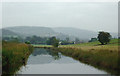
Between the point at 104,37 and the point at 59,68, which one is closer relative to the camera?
the point at 59,68

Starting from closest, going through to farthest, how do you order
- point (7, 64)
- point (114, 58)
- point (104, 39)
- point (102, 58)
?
1. point (114, 58)
2. point (7, 64)
3. point (102, 58)
4. point (104, 39)

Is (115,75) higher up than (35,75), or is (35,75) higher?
(115,75)

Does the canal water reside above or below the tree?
above

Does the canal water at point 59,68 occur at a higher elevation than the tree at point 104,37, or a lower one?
higher

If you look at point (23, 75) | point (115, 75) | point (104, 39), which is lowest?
point (104, 39)

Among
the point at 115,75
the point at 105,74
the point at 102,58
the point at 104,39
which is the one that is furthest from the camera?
the point at 104,39

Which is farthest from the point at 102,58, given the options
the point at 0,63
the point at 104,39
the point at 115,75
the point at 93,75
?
the point at 104,39

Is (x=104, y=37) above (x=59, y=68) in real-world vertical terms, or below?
below

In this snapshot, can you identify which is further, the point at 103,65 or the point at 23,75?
the point at 103,65

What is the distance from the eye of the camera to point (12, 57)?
20.8 metres

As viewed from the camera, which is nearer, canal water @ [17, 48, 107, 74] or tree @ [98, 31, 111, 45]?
canal water @ [17, 48, 107, 74]

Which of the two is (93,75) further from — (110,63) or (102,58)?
(102,58)

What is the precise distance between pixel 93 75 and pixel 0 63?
792cm

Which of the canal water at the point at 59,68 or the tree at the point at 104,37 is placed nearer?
the canal water at the point at 59,68
